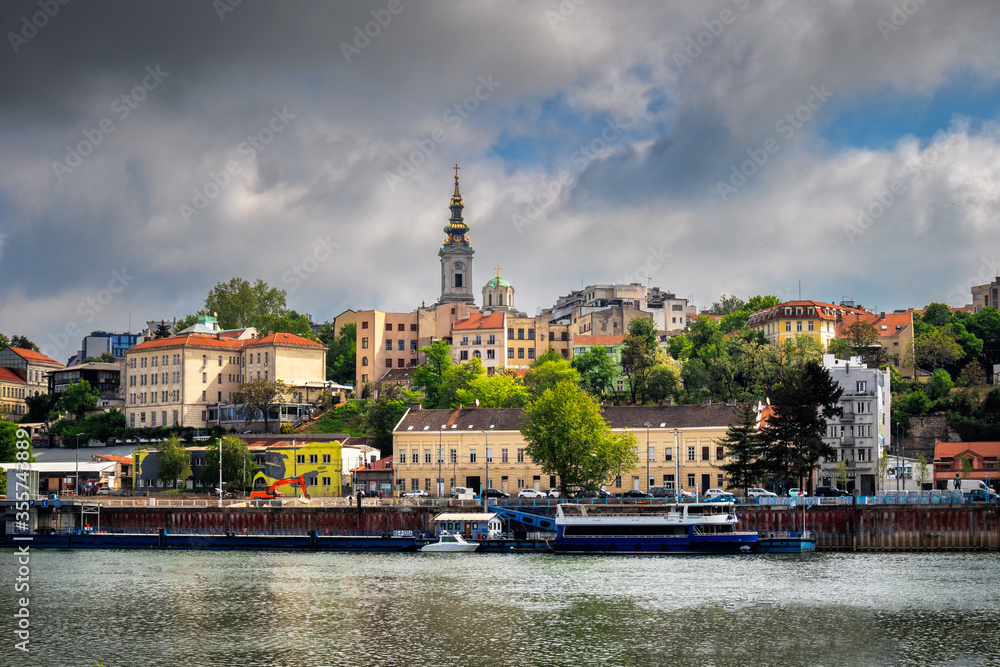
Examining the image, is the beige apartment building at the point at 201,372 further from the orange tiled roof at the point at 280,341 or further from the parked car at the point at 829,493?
the parked car at the point at 829,493

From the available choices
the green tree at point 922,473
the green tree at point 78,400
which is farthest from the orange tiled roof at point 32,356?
the green tree at point 922,473

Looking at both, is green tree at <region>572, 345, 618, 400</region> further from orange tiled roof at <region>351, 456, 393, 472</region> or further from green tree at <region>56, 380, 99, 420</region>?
green tree at <region>56, 380, 99, 420</region>

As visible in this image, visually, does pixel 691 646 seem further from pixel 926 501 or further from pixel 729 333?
pixel 729 333

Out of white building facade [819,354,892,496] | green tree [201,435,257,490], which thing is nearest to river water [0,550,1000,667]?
white building facade [819,354,892,496]

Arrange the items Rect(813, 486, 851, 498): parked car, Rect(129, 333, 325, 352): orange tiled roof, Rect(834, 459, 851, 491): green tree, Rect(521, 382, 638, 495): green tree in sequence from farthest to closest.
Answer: Rect(129, 333, 325, 352): orange tiled roof
Rect(834, 459, 851, 491): green tree
Rect(521, 382, 638, 495): green tree
Rect(813, 486, 851, 498): parked car

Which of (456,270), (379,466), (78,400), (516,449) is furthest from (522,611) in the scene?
(456,270)

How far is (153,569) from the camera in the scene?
224ft

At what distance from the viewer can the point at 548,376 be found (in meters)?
118

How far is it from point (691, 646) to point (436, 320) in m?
110

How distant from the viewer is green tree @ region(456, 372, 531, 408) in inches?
4513

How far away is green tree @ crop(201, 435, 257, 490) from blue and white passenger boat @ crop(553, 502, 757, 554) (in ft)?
122

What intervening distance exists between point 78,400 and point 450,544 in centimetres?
7491

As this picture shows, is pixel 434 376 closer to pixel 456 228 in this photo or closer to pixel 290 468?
pixel 290 468

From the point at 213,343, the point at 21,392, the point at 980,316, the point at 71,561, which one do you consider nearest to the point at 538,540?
the point at 71,561
